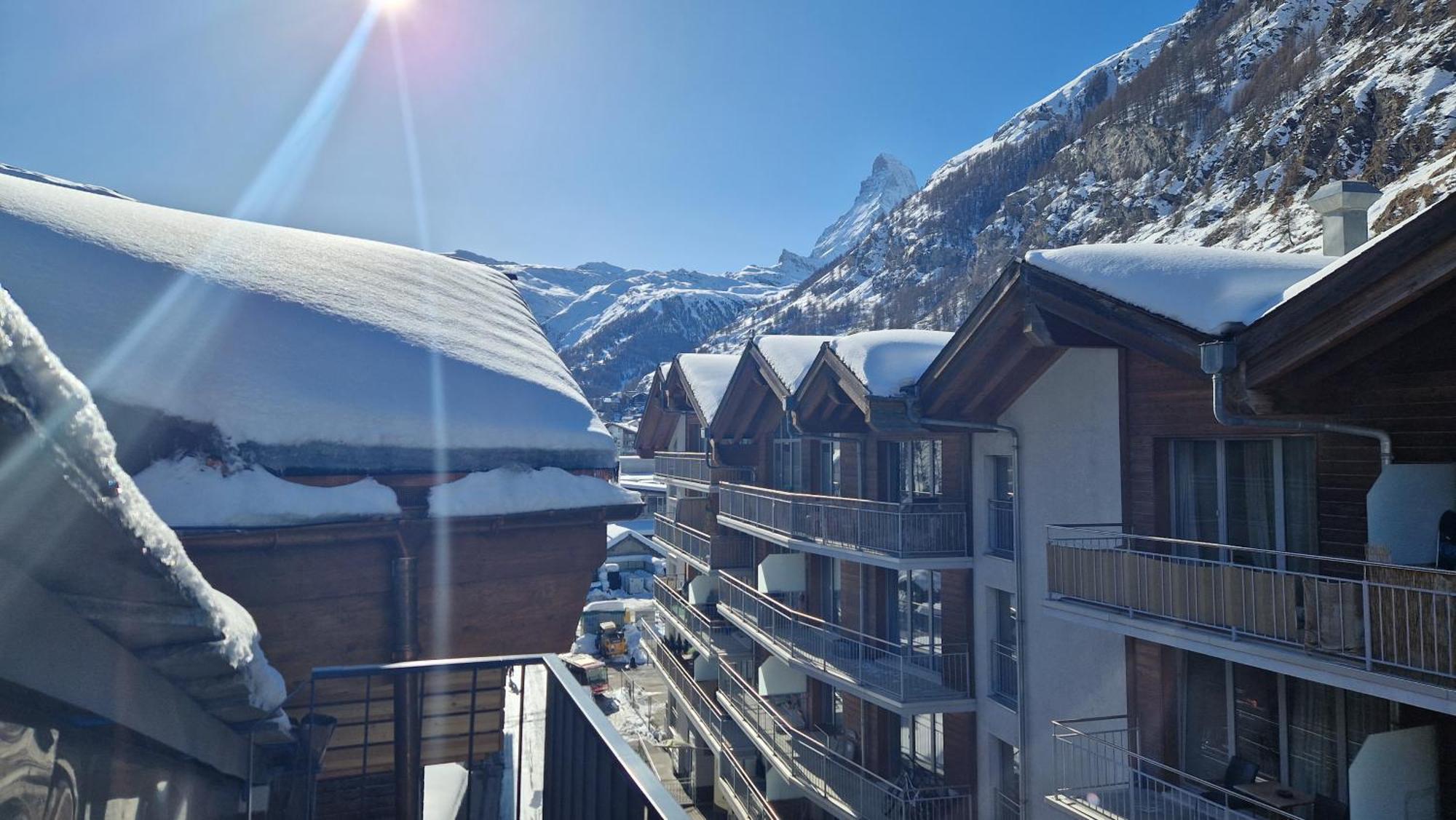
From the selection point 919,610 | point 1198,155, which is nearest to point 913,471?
point 919,610

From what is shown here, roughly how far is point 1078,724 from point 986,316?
18.0 feet

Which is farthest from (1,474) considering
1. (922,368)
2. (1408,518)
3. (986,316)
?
(922,368)

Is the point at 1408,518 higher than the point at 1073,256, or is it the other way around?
the point at 1073,256

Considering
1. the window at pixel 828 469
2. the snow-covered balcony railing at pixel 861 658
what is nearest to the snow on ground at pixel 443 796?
the snow-covered balcony railing at pixel 861 658

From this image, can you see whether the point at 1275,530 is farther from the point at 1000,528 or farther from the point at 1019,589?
the point at 1000,528

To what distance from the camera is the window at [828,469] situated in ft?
58.5

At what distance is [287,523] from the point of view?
3365 millimetres

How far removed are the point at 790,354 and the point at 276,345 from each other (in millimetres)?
15377

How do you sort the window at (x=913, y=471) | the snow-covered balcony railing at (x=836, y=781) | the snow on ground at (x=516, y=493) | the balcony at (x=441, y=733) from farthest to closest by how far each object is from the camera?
the window at (x=913, y=471) < the snow-covered balcony railing at (x=836, y=781) < the snow on ground at (x=516, y=493) < the balcony at (x=441, y=733)

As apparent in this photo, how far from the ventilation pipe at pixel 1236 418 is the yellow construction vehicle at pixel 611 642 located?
34.3 metres

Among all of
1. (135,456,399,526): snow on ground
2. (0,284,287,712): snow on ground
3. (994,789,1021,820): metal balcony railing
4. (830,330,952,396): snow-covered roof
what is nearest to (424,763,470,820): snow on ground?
(135,456,399,526): snow on ground

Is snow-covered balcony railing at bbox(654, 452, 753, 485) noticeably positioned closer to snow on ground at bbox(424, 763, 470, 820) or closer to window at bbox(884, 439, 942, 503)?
window at bbox(884, 439, 942, 503)

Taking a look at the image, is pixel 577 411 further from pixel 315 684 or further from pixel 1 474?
pixel 1 474

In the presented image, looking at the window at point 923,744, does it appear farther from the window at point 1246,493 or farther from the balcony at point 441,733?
the balcony at point 441,733
